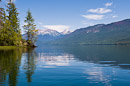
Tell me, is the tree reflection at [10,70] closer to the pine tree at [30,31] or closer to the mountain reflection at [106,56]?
the mountain reflection at [106,56]

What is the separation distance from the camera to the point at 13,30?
92438 mm

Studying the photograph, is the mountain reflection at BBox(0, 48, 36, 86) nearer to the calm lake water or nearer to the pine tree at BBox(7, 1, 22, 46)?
the calm lake water

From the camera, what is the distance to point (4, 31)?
85375 mm

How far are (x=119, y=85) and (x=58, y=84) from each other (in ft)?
17.1

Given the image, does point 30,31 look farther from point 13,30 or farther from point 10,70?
point 10,70

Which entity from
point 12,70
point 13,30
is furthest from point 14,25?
point 12,70

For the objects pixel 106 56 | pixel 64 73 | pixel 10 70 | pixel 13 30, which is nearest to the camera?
pixel 64 73

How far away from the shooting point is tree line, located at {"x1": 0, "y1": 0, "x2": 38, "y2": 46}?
8643 cm

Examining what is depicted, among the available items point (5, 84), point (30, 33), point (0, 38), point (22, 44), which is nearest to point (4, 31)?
point (0, 38)

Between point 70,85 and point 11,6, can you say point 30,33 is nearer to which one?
point 11,6

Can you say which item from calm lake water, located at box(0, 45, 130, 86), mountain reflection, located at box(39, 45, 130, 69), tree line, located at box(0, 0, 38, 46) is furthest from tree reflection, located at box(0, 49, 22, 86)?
tree line, located at box(0, 0, 38, 46)

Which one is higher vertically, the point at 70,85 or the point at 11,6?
the point at 11,6

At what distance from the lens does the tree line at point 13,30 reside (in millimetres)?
86425

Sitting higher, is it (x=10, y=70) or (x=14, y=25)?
(x=14, y=25)
